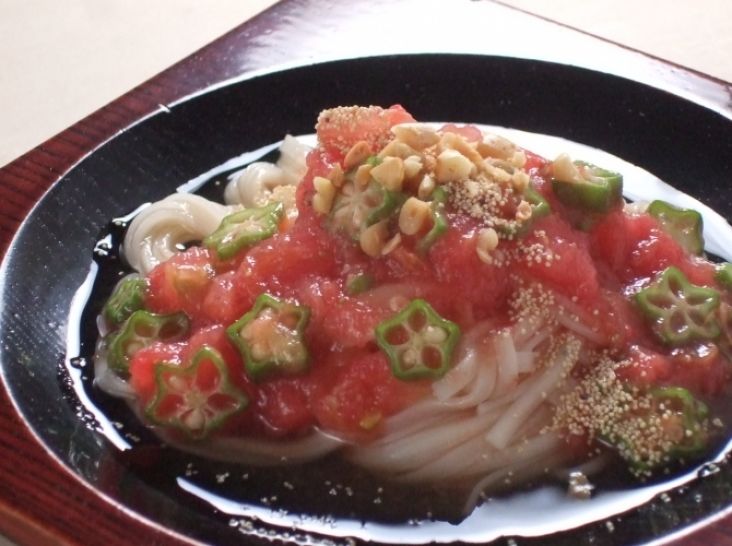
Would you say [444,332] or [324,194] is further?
[324,194]

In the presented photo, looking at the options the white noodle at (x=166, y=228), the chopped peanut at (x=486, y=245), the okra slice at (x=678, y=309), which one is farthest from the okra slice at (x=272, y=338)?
the okra slice at (x=678, y=309)

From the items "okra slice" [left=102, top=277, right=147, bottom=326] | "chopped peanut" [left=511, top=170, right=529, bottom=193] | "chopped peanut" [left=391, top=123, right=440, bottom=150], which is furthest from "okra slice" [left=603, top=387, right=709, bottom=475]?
"okra slice" [left=102, top=277, right=147, bottom=326]

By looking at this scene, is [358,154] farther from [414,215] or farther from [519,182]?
[519,182]

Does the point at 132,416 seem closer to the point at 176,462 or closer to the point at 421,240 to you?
the point at 176,462

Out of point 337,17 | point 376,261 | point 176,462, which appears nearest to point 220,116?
point 337,17

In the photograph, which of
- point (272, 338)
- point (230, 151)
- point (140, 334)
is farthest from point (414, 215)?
point (230, 151)

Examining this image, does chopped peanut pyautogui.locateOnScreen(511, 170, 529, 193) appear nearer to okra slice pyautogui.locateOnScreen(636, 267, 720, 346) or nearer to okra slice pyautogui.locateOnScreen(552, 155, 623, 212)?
okra slice pyautogui.locateOnScreen(552, 155, 623, 212)
